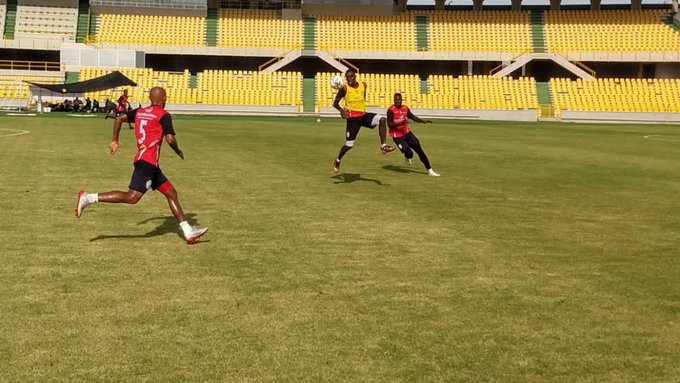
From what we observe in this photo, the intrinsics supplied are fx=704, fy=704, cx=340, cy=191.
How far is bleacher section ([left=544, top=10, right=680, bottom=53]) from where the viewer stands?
57.6 metres

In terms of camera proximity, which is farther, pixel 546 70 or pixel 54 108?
pixel 546 70

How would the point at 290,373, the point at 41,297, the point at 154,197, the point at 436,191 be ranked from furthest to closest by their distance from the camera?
the point at 436,191 → the point at 154,197 → the point at 41,297 → the point at 290,373

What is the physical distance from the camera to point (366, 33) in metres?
61.5

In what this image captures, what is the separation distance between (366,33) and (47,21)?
1054 inches

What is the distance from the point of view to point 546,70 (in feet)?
208

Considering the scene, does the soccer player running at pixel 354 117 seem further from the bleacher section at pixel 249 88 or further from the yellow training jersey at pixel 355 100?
the bleacher section at pixel 249 88

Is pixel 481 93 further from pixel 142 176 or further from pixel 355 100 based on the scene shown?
pixel 142 176

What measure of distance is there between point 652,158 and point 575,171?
562 centimetres

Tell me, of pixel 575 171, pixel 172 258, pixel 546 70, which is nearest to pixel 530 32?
pixel 546 70

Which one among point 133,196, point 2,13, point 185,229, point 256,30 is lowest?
point 185,229

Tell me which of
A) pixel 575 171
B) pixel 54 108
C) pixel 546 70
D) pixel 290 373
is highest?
pixel 546 70

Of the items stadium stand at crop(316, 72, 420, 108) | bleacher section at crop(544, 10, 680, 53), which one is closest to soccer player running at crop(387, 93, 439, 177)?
stadium stand at crop(316, 72, 420, 108)

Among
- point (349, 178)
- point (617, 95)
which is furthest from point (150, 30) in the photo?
point (349, 178)

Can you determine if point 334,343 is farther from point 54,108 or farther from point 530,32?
point 530,32
